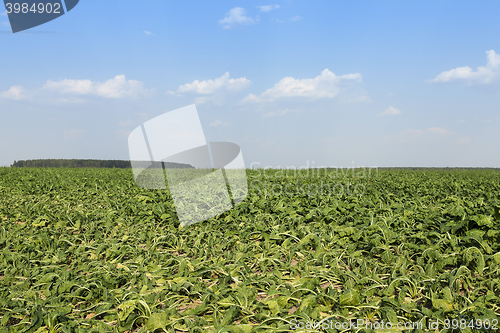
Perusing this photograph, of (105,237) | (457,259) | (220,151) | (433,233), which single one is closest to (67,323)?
A: (105,237)

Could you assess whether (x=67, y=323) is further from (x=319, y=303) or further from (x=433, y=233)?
(x=433, y=233)

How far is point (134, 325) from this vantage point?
108 inches

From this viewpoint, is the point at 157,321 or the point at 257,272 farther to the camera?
the point at 257,272

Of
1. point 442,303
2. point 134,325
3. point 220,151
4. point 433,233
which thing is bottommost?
point 134,325

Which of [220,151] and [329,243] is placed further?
[220,151]

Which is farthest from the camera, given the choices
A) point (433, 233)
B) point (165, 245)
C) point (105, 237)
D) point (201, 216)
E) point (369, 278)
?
point (201, 216)

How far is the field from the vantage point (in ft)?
8.49

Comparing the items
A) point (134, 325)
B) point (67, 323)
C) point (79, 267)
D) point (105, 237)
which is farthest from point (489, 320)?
point (105, 237)

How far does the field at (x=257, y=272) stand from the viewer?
259cm

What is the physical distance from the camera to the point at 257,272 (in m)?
3.70

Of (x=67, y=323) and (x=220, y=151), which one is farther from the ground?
(x=220, y=151)

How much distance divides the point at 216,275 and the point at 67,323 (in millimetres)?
1537

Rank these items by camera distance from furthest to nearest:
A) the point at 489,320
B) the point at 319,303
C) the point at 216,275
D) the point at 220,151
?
the point at 220,151, the point at 216,275, the point at 319,303, the point at 489,320

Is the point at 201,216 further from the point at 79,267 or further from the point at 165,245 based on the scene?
the point at 79,267
